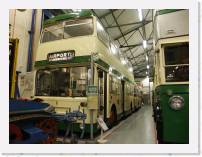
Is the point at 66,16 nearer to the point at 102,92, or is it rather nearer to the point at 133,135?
the point at 102,92

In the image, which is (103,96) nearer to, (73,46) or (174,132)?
(73,46)

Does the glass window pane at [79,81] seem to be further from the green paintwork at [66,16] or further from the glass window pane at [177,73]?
the glass window pane at [177,73]

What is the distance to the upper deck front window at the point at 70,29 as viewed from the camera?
4.25 metres

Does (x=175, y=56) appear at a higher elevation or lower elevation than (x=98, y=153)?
higher

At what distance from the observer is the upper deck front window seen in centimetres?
425

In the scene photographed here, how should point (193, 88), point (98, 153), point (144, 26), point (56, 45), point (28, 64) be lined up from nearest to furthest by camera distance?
point (98, 153), point (193, 88), point (56, 45), point (28, 64), point (144, 26)

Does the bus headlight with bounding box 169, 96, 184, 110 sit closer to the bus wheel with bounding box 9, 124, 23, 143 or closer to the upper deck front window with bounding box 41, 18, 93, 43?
the bus wheel with bounding box 9, 124, 23, 143

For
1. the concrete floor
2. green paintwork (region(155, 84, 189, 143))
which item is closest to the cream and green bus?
the concrete floor

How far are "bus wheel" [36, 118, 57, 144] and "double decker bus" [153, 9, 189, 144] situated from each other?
5.72 feet

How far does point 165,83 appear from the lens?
2842 mm

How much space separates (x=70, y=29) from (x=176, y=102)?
113 inches

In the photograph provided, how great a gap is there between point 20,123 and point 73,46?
7.20ft

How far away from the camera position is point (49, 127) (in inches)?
124

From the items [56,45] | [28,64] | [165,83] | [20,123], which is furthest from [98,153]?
[28,64]
